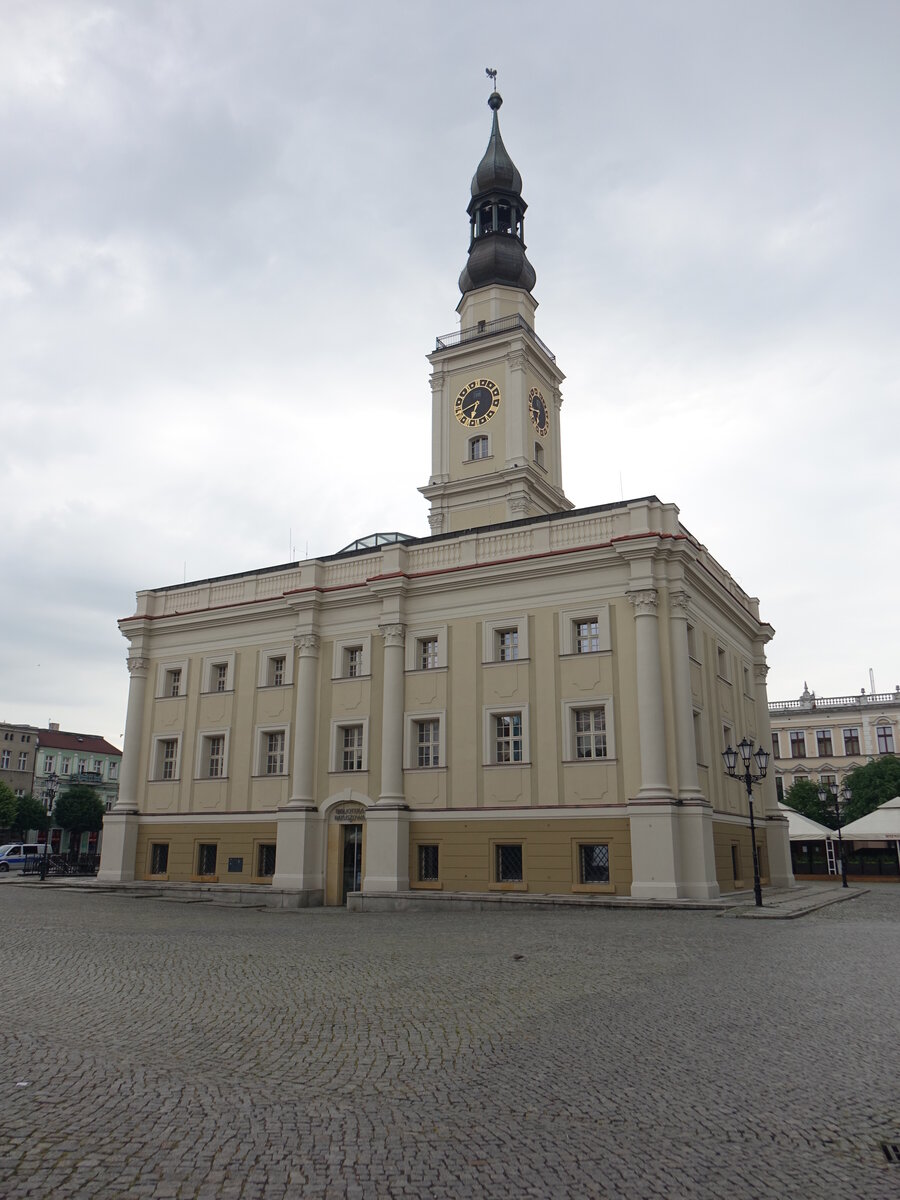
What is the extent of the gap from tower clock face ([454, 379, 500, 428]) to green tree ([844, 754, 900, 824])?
136 feet

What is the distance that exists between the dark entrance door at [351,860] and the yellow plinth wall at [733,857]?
12.6 metres

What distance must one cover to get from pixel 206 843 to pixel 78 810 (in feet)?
187

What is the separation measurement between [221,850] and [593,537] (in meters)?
19.3

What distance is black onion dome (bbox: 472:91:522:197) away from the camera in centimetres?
4634

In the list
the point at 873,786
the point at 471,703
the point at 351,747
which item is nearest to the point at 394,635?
the point at 471,703

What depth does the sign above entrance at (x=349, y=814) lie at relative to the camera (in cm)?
3408

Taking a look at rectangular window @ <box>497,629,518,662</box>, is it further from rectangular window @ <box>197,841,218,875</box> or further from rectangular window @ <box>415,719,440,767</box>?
rectangular window @ <box>197,841,218,875</box>

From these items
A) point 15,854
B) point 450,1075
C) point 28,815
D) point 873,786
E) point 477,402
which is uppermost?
point 477,402

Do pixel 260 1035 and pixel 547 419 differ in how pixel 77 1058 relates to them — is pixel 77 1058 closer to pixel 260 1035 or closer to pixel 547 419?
pixel 260 1035

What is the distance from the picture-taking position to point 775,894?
1252 inches

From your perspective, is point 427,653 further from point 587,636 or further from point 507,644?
point 587,636

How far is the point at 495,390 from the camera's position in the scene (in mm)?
43531

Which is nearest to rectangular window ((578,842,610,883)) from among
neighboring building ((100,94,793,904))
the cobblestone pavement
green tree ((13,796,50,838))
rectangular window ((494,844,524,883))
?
neighboring building ((100,94,793,904))

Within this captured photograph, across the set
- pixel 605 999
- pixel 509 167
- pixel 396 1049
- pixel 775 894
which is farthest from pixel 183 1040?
pixel 509 167
